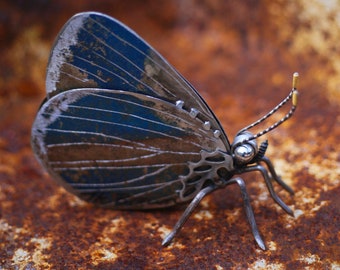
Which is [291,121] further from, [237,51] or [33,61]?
[33,61]

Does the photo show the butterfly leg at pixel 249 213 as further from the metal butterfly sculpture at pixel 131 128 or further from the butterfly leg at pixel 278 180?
the butterfly leg at pixel 278 180

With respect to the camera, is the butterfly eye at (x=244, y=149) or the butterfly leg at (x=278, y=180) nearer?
the butterfly eye at (x=244, y=149)

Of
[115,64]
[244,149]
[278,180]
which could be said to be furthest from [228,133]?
[115,64]

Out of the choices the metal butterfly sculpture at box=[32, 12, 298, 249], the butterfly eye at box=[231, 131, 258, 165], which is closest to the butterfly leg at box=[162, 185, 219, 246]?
the metal butterfly sculpture at box=[32, 12, 298, 249]

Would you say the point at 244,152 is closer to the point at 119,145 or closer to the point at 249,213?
the point at 249,213

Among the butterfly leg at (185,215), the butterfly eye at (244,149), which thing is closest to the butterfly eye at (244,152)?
the butterfly eye at (244,149)

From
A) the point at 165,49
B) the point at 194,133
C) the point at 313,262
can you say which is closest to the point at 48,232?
the point at 194,133

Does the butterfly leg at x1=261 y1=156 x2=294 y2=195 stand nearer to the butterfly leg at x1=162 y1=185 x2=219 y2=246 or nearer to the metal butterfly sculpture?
the metal butterfly sculpture
